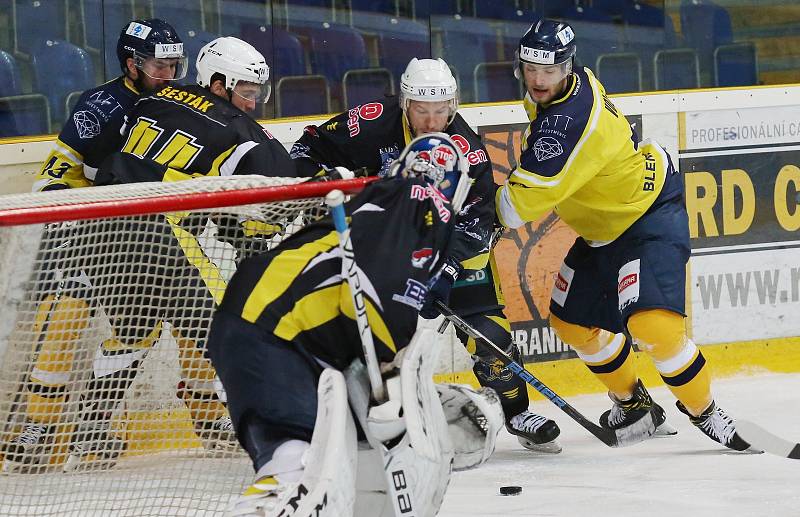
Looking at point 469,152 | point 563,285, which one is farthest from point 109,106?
point 563,285

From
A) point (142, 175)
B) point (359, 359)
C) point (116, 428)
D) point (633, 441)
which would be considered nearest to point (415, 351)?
point (359, 359)

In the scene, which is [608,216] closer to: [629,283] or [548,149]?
[629,283]

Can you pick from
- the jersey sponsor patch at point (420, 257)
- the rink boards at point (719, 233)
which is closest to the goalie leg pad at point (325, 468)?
the jersey sponsor patch at point (420, 257)

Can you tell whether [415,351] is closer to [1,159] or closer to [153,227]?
[153,227]

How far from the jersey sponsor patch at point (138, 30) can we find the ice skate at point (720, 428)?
1.88 meters

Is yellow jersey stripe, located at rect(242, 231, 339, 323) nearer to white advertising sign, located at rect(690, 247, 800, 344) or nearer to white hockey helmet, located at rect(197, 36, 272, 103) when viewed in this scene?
white hockey helmet, located at rect(197, 36, 272, 103)

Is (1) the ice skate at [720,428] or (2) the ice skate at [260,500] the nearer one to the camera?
(2) the ice skate at [260,500]

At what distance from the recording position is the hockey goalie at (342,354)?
238 cm

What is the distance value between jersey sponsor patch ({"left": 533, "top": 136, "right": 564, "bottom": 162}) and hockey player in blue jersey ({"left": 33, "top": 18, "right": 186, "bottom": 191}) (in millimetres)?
1091

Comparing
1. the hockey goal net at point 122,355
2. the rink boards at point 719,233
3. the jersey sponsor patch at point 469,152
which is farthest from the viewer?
the rink boards at point 719,233

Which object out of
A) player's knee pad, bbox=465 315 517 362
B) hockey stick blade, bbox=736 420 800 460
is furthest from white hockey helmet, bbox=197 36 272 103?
hockey stick blade, bbox=736 420 800 460

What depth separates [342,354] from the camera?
2521mm

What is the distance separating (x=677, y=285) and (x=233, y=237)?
1.41 meters

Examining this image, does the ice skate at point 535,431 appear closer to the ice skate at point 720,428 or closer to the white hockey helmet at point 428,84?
the ice skate at point 720,428
